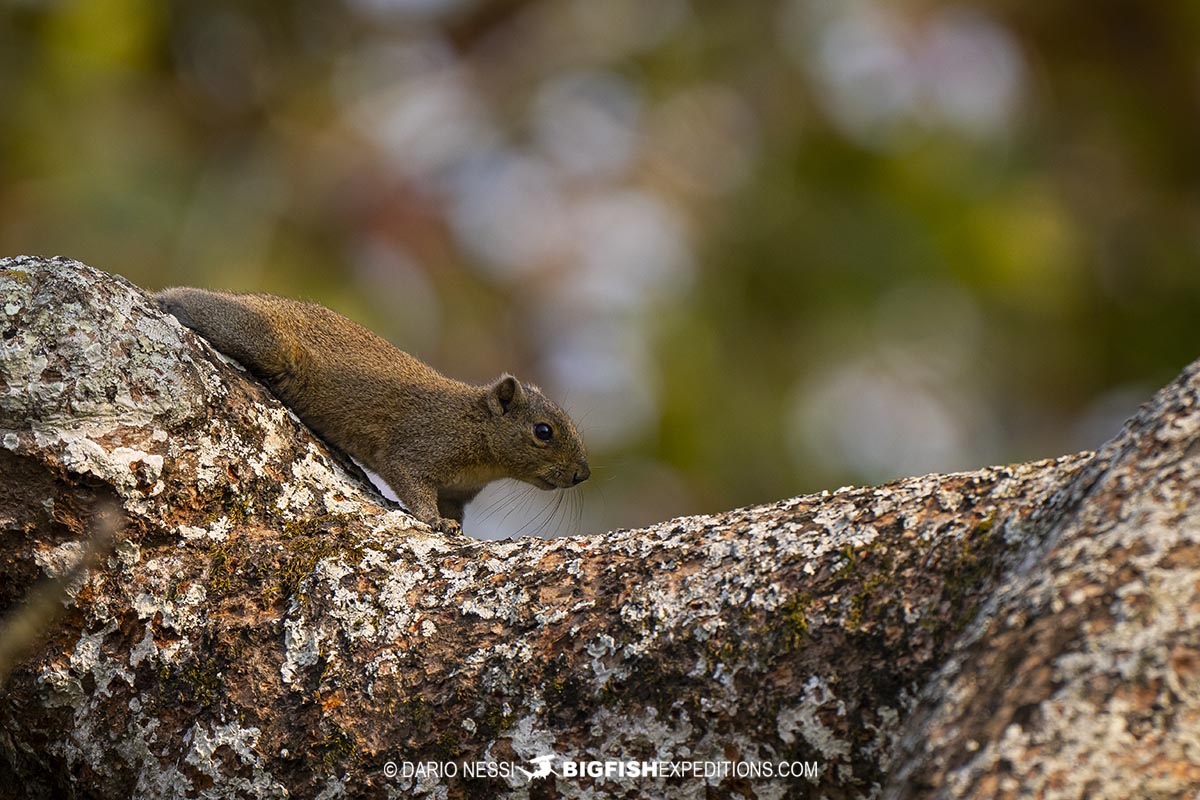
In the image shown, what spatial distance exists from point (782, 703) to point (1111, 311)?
21128 millimetres

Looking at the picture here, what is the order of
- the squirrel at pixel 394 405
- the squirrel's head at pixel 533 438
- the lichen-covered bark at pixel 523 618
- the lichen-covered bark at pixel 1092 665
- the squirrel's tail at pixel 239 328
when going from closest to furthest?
the lichen-covered bark at pixel 1092 665
the lichen-covered bark at pixel 523 618
the squirrel's tail at pixel 239 328
the squirrel at pixel 394 405
the squirrel's head at pixel 533 438

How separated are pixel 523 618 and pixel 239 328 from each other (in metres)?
3.18

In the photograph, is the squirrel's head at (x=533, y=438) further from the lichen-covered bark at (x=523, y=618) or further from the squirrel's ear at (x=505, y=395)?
the lichen-covered bark at (x=523, y=618)

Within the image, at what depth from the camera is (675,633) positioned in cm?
351

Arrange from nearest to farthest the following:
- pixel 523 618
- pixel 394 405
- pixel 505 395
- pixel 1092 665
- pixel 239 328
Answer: pixel 1092 665 < pixel 523 618 < pixel 239 328 < pixel 394 405 < pixel 505 395

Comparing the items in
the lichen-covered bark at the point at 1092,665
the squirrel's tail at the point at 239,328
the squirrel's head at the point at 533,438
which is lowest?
the lichen-covered bark at the point at 1092,665

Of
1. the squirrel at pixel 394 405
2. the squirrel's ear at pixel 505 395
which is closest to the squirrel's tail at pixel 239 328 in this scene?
the squirrel at pixel 394 405

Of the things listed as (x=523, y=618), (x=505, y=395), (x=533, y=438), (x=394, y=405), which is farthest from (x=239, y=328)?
(x=523, y=618)

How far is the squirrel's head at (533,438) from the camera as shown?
8141 millimetres

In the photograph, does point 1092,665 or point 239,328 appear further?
point 239,328

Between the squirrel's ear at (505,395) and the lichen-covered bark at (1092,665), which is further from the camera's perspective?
the squirrel's ear at (505,395)

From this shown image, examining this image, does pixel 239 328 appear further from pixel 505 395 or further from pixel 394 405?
pixel 505 395

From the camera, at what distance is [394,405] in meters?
7.46

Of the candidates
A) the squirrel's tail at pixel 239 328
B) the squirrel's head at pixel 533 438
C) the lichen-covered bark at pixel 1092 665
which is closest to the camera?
the lichen-covered bark at pixel 1092 665
